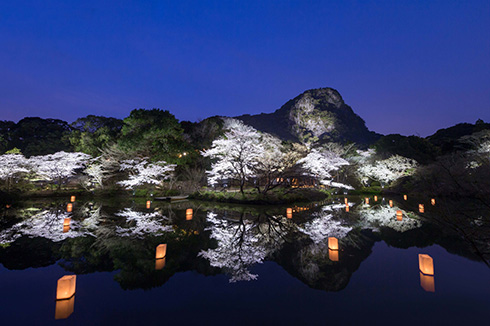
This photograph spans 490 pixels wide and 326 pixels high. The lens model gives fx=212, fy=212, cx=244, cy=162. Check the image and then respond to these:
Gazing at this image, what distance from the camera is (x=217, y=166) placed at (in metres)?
15.3

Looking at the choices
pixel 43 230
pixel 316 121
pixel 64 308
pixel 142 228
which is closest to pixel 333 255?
pixel 64 308

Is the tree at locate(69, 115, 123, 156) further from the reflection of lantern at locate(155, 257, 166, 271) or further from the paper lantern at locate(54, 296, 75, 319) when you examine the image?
the paper lantern at locate(54, 296, 75, 319)

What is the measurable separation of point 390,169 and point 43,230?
28.5 m

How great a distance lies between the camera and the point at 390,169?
2372cm

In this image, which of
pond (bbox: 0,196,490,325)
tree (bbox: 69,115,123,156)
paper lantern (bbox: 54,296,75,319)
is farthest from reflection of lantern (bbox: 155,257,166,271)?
tree (bbox: 69,115,123,156)

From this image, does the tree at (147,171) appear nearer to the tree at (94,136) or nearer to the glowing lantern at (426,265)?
the tree at (94,136)

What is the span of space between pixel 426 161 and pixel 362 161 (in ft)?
23.6

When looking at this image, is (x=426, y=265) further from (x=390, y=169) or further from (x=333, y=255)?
(x=390, y=169)

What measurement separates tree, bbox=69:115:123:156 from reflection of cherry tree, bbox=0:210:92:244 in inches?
627

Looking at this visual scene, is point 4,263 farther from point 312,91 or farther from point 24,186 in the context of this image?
point 312,91

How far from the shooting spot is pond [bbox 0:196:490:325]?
301 centimetres

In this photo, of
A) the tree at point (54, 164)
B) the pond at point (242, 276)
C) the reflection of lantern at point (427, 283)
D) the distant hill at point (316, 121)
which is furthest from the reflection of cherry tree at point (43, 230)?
the distant hill at point (316, 121)

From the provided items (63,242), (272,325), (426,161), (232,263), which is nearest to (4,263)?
(63,242)

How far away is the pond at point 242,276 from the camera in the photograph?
9.86 feet
